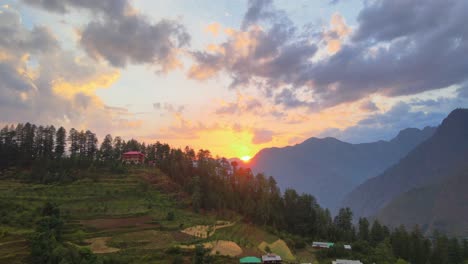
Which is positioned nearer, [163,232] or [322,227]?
[163,232]

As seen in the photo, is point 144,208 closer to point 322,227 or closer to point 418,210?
point 322,227

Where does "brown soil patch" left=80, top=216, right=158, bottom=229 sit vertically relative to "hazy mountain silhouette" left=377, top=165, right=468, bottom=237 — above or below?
above

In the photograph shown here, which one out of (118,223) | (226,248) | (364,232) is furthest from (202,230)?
(364,232)

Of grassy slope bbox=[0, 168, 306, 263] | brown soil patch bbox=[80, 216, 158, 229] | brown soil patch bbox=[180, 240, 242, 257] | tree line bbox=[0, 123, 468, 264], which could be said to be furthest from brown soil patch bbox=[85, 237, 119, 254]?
tree line bbox=[0, 123, 468, 264]

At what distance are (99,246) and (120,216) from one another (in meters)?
14.1

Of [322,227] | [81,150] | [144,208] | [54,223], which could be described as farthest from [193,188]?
[81,150]

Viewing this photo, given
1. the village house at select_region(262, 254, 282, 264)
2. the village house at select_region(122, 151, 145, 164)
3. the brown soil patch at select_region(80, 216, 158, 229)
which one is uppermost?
the village house at select_region(122, 151, 145, 164)

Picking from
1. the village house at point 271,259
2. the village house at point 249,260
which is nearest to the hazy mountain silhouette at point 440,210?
the village house at point 271,259

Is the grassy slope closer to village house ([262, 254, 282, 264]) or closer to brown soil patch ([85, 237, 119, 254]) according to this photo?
brown soil patch ([85, 237, 119, 254])

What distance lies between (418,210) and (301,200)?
5725 inches

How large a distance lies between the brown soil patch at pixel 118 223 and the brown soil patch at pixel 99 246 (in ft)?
16.1

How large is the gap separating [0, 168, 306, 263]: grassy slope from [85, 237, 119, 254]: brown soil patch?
810 millimetres

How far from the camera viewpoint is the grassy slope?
133ft

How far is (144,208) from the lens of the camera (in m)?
61.6
